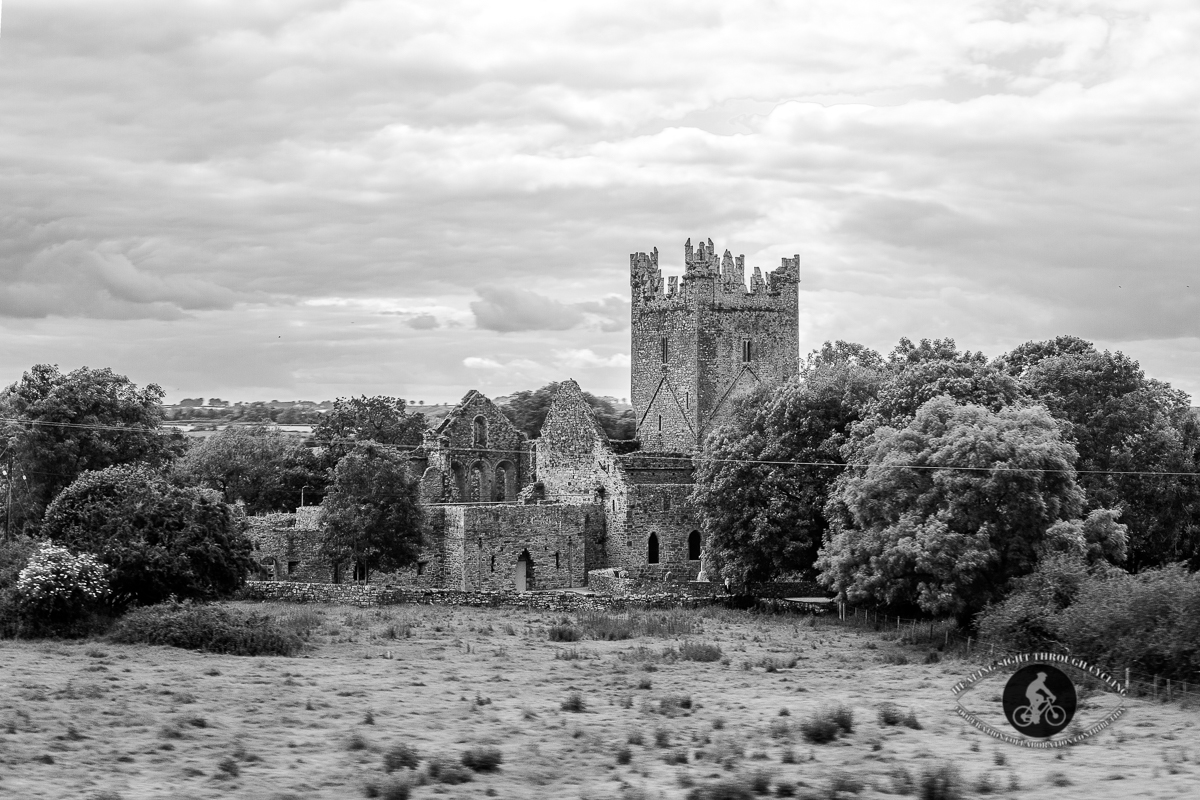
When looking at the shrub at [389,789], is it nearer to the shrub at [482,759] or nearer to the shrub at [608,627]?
the shrub at [482,759]

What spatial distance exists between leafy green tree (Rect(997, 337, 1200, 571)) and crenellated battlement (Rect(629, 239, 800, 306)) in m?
24.4

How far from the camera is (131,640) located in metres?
32.7

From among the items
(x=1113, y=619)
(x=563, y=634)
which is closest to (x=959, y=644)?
(x=1113, y=619)

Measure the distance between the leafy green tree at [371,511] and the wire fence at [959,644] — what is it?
14369mm

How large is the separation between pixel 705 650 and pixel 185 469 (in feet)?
138

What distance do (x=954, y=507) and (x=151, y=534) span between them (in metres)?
20.6

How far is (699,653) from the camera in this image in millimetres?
32750

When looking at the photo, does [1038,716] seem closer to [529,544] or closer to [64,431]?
[529,544]

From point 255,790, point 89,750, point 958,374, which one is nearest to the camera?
point 255,790

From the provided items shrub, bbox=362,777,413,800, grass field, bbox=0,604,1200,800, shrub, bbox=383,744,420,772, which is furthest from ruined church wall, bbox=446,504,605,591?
shrub, bbox=362,777,413,800

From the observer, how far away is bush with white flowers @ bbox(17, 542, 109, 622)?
33.2 meters

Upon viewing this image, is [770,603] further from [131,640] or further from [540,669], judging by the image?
[131,640]

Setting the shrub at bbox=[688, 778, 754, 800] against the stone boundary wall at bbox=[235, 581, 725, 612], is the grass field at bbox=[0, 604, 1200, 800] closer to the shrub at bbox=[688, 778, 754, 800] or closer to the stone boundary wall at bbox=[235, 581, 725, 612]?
the shrub at bbox=[688, 778, 754, 800]

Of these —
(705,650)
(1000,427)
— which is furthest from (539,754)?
(1000,427)
